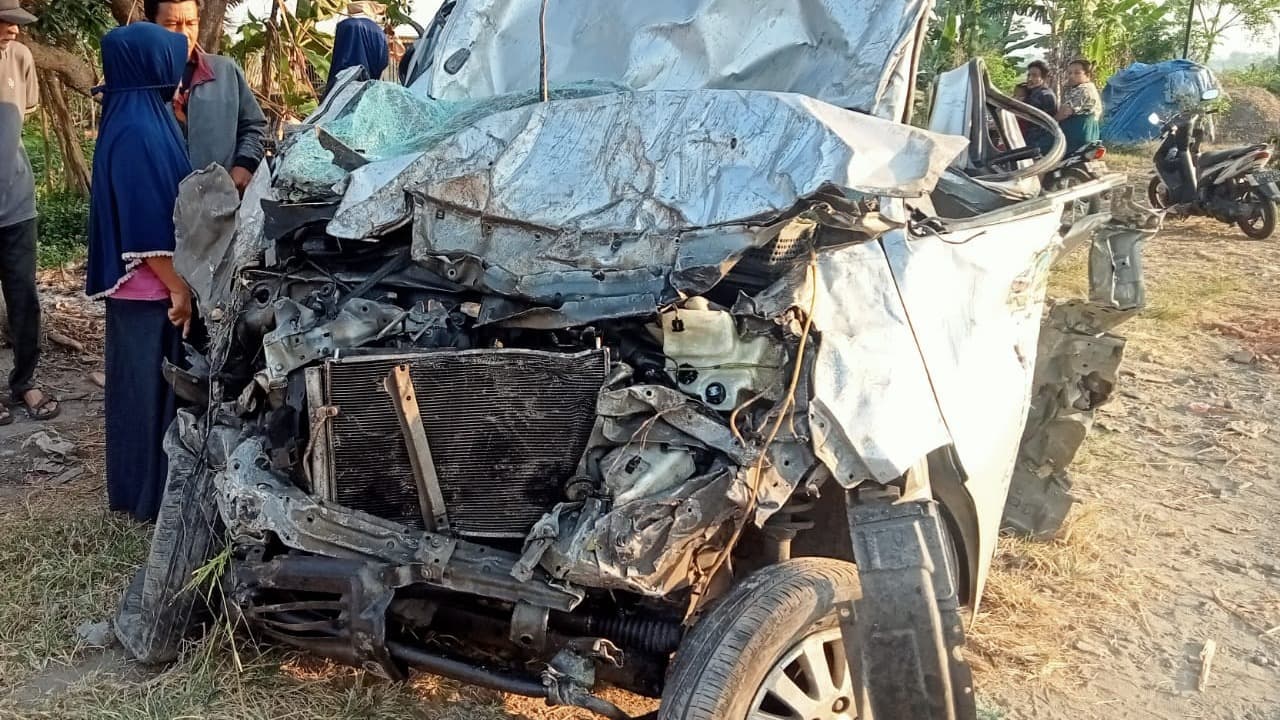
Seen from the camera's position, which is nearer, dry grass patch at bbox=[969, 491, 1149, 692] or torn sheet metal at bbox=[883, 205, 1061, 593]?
torn sheet metal at bbox=[883, 205, 1061, 593]

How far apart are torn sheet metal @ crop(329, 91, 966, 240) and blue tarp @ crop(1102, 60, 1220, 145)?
12.1 meters

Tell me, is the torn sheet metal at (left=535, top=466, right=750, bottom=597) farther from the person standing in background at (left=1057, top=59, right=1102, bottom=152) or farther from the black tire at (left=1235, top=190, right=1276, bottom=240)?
the black tire at (left=1235, top=190, right=1276, bottom=240)

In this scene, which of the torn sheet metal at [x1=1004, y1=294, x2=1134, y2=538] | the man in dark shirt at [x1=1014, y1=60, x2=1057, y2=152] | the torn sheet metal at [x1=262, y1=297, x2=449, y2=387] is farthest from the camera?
the man in dark shirt at [x1=1014, y1=60, x2=1057, y2=152]

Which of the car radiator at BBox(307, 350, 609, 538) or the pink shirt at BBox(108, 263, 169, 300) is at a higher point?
the pink shirt at BBox(108, 263, 169, 300)

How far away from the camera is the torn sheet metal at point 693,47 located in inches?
130

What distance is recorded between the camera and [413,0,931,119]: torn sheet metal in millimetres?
3291

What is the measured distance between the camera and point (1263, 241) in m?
11.2

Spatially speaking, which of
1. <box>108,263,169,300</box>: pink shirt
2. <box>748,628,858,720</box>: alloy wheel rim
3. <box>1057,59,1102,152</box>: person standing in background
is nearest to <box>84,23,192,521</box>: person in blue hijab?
<box>108,263,169,300</box>: pink shirt

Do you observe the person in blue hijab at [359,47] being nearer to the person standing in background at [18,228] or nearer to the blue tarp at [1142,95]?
the person standing in background at [18,228]

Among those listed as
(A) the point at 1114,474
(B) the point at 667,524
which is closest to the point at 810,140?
(B) the point at 667,524

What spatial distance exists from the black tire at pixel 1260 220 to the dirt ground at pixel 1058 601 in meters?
5.89

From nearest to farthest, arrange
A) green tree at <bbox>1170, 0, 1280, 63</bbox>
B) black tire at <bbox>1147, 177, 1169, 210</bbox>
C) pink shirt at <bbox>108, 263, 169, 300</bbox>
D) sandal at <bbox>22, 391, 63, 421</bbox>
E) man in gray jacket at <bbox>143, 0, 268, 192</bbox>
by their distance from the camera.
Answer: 1. pink shirt at <bbox>108, 263, 169, 300</bbox>
2. man in gray jacket at <bbox>143, 0, 268, 192</bbox>
3. sandal at <bbox>22, 391, 63, 421</bbox>
4. black tire at <bbox>1147, 177, 1169, 210</bbox>
5. green tree at <bbox>1170, 0, 1280, 63</bbox>

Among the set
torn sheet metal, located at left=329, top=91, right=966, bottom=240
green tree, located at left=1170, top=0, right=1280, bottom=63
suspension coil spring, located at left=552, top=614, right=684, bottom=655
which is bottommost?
suspension coil spring, located at left=552, top=614, right=684, bottom=655

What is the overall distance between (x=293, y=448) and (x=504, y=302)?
717 millimetres
